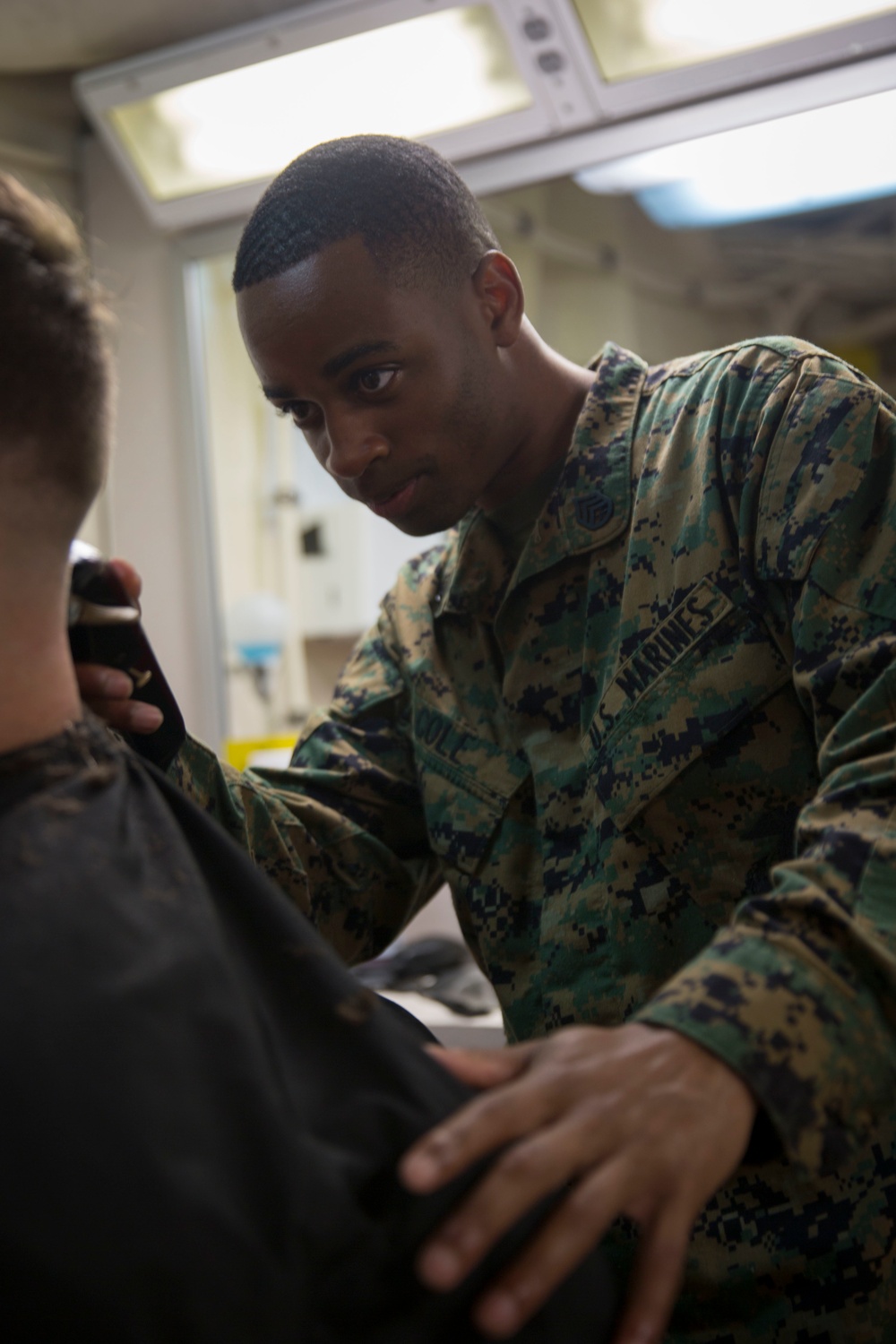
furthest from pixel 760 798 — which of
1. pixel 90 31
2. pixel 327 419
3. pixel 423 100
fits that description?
pixel 90 31

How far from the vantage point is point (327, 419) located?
3.96 feet

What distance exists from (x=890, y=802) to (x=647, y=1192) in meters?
0.33

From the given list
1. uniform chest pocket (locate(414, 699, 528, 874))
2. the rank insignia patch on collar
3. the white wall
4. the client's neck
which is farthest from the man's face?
the white wall

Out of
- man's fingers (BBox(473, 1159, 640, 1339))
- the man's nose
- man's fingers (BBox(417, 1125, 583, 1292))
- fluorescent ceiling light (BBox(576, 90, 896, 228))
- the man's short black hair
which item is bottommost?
man's fingers (BBox(473, 1159, 640, 1339))

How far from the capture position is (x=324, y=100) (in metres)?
2.17

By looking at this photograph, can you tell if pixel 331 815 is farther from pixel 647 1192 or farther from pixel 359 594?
pixel 359 594

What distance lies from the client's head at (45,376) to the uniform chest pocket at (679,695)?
598 millimetres

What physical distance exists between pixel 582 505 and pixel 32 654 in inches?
27.6

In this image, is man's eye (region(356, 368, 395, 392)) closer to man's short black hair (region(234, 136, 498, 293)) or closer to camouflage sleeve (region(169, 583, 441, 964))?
man's short black hair (region(234, 136, 498, 293))

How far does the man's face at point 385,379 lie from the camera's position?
1.16 metres

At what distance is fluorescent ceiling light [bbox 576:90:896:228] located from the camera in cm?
207

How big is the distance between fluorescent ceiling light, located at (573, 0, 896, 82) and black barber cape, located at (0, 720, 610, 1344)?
173 centimetres

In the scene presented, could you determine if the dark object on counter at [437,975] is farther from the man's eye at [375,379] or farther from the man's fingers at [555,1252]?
the man's fingers at [555,1252]

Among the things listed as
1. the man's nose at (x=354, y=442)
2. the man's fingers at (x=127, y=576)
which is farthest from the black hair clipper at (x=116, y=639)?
the man's nose at (x=354, y=442)
